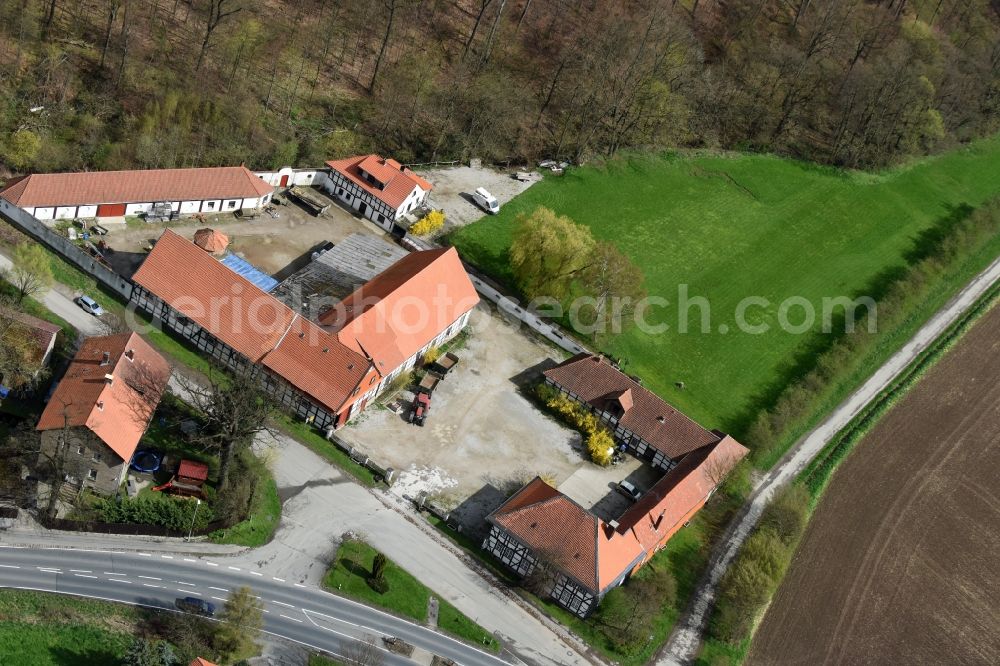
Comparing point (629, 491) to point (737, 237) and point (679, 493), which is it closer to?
point (679, 493)

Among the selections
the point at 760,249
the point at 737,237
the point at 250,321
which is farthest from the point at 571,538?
the point at 737,237

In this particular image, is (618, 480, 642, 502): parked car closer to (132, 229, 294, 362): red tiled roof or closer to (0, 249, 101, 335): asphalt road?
(132, 229, 294, 362): red tiled roof

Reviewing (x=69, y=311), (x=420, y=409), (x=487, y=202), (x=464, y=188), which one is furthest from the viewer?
(x=464, y=188)

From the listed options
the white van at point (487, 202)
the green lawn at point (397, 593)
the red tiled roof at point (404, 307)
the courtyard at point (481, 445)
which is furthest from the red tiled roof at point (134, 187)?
the green lawn at point (397, 593)

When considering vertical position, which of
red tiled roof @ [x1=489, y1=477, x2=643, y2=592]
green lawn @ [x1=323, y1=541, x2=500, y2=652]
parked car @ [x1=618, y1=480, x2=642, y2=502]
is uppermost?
red tiled roof @ [x1=489, y1=477, x2=643, y2=592]

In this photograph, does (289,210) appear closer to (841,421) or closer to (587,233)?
(587,233)

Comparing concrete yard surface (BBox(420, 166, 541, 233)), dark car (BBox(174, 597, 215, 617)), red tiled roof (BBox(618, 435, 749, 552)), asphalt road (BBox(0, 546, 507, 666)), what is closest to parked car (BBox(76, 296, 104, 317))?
asphalt road (BBox(0, 546, 507, 666))

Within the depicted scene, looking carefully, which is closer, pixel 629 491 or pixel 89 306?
pixel 89 306
